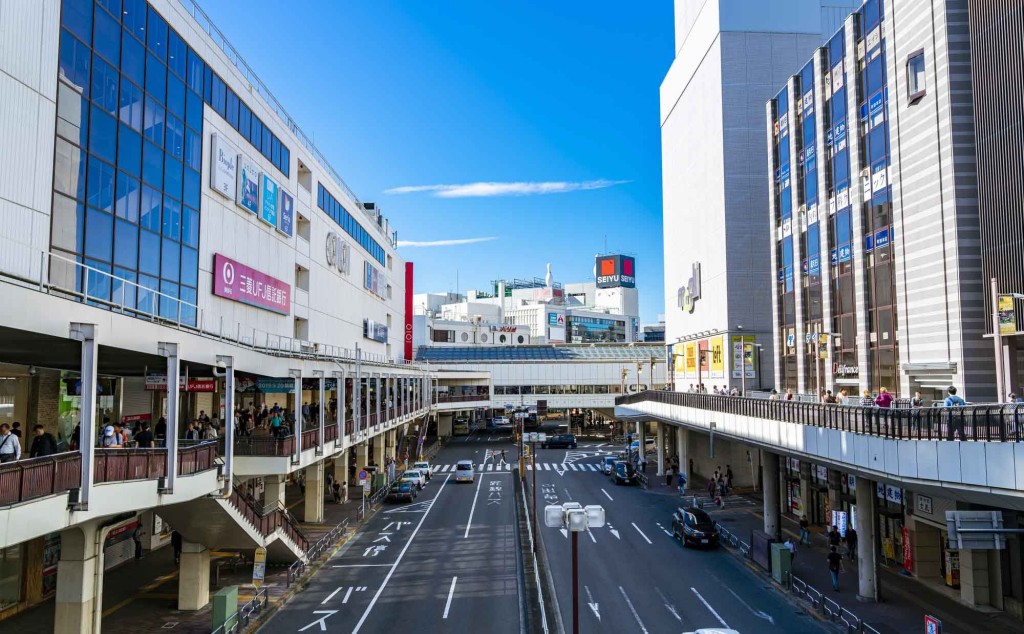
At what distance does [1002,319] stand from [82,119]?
28767 millimetres

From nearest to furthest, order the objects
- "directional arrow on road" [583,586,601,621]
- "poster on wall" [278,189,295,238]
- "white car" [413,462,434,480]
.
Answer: "directional arrow on road" [583,586,601,621], "poster on wall" [278,189,295,238], "white car" [413,462,434,480]

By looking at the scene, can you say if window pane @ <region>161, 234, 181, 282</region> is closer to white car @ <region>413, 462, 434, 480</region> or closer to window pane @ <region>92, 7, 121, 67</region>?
window pane @ <region>92, 7, 121, 67</region>

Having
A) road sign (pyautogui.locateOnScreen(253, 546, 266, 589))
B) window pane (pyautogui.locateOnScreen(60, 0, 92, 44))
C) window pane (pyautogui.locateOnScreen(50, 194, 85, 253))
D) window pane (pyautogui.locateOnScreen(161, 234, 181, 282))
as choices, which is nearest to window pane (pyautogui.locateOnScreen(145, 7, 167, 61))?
window pane (pyautogui.locateOnScreen(60, 0, 92, 44))

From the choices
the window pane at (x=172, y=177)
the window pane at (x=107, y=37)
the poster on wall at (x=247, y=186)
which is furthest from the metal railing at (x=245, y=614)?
the poster on wall at (x=247, y=186)

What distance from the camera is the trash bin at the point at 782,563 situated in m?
25.8

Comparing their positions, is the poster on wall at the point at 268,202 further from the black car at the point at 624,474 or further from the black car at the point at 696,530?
the black car at the point at 624,474

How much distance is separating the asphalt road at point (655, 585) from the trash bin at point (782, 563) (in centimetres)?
64

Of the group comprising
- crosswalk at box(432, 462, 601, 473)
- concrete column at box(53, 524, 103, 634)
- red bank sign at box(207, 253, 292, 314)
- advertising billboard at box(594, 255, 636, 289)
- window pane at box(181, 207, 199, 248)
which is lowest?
crosswalk at box(432, 462, 601, 473)

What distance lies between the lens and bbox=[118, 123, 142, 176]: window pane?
84.8ft

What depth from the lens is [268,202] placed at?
3875 cm

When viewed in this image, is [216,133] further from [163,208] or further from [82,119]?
[82,119]

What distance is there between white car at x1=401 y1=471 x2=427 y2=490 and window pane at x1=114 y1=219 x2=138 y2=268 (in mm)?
25571

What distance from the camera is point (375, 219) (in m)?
69.1

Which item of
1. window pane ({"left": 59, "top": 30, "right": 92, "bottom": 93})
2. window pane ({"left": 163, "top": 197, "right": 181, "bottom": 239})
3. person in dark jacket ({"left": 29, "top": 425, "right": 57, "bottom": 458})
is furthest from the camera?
window pane ({"left": 163, "top": 197, "right": 181, "bottom": 239})
